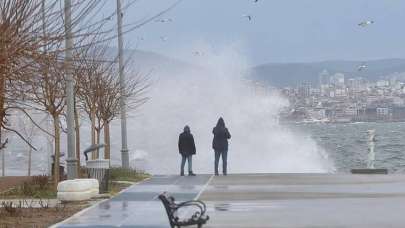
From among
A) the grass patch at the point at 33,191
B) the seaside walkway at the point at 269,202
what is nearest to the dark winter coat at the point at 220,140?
the seaside walkway at the point at 269,202

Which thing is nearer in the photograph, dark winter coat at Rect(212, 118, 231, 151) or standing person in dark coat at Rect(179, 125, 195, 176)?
dark winter coat at Rect(212, 118, 231, 151)

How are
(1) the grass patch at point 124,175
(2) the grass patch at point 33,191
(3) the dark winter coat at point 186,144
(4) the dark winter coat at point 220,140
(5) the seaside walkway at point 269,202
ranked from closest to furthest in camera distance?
(5) the seaside walkway at point 269,202 < (2) the grass patch at point 33,191 < (1) the grass patch at point 124,175 < (4) the dark winter coat at point 220,140 < (3) the dark winter coat at point 186,144

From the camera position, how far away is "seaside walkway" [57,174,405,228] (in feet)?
59.4

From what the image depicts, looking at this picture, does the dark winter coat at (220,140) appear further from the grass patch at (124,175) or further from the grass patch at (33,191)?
the grass patch at (33,191)

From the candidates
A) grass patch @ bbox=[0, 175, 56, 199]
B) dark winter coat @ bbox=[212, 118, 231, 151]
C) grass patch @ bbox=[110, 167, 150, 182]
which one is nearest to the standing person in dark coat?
dark winter coat @ bbox=[212, 118, 231, 151]

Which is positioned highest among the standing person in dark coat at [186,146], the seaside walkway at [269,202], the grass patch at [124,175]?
the standing person in dark coat at [186,146]

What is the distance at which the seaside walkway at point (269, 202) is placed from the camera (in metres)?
18.1

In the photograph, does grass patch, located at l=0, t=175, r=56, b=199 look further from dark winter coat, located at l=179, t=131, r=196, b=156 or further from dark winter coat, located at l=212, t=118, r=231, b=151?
dark winter coat, located at l=212, t=118, r=231, b=151

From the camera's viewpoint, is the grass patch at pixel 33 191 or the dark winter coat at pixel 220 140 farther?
the dark winter coat at pixel 220 140

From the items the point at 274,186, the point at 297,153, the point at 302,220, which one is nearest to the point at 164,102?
the point at 297,153

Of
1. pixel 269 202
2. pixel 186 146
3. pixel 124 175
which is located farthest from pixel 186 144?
pixel 269 202

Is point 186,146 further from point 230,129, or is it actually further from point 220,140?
point 230,129

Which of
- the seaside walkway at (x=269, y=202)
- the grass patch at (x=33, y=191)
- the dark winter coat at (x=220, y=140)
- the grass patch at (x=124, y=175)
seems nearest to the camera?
the seaside walkway at (x=269, y=202)

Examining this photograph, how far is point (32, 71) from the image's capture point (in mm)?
13414
